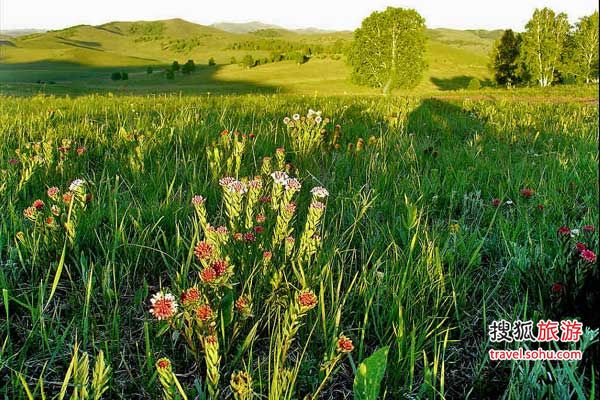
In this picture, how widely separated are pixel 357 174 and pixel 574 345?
220 cm

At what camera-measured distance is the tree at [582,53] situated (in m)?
58.3

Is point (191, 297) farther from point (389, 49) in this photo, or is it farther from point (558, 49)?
point (558, 49)

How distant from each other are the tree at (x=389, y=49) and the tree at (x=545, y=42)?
16.4 metres

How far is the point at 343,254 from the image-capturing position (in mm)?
2129

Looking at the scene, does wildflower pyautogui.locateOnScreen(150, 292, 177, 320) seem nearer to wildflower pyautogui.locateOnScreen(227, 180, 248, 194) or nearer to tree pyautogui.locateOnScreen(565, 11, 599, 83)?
wildflower pyautogui.locateOnScreen(227, 180, 248, 194)

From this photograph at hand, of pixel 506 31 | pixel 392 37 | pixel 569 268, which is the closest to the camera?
pixel 569 268

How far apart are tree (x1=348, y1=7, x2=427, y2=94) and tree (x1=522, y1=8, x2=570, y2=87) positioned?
646 inches

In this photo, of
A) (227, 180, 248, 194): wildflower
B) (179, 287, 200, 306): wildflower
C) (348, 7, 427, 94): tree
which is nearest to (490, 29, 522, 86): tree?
(348, 7, 427, 94): tree

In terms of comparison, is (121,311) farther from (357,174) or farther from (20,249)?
(357,174)

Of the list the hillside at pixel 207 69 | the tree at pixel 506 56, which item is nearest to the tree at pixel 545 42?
the tree at pixel 506 56

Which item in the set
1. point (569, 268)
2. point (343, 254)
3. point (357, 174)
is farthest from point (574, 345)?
point (357, 174)

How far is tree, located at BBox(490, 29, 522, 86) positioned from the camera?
228 ft

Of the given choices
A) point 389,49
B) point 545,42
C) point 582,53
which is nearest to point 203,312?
point 389,49

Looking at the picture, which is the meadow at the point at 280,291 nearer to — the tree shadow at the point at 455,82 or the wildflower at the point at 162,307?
the wildflower at the point at 162,307
